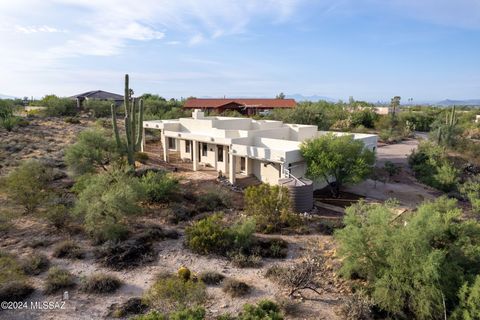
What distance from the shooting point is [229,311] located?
Result: 9.88m

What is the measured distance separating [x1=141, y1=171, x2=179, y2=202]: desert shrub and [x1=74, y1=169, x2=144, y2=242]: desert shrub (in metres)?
2.51

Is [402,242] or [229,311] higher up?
[402,242]

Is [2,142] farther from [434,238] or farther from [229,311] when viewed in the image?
[434,238]

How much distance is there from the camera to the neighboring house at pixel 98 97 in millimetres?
64525

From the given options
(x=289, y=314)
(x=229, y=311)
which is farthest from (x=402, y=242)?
(x=229, y=311)

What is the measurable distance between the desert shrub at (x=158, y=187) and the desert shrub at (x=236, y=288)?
27.3 feet

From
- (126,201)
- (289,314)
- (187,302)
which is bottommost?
(289,314)

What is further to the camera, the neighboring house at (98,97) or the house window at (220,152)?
the neighboring house at (98,97)

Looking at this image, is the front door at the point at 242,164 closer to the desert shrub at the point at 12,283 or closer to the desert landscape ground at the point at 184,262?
the desert landscape ground at the point at 184,262

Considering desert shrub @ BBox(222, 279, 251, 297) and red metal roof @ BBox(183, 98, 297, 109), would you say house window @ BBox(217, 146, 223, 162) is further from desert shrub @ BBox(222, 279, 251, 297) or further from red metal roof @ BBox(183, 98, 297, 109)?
red metal roof @ BBox(183, 98, 297, 109)

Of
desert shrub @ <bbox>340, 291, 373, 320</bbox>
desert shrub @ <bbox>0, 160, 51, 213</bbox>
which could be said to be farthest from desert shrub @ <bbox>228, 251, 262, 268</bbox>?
desert shrub @ <bbox>0, 160, 51, 213</bbox>

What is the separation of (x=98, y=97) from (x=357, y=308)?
6786 cm

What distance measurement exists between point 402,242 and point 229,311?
5.48 m

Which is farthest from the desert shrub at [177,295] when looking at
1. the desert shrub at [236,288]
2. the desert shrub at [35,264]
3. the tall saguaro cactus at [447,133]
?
the tall saguaro cactus at [447,133]
